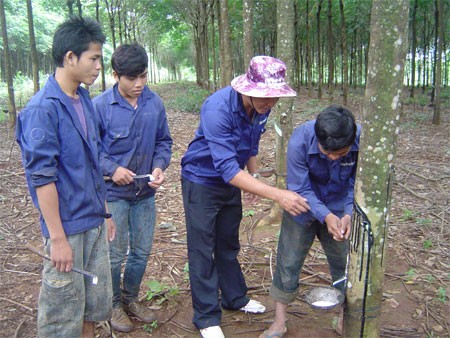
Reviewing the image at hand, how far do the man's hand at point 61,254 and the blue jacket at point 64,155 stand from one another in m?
0.10

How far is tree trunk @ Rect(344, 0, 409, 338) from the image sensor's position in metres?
2.03

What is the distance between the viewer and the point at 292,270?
2826 millimetres

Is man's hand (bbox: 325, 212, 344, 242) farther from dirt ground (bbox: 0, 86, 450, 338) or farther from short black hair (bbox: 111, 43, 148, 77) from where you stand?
short black hair (bbox: 111, 43, 148, 77)

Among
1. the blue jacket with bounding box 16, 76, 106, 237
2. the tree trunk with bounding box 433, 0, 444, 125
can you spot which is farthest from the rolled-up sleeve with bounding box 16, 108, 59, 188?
the tree trunk with bounding box 433, 0, 444, 125

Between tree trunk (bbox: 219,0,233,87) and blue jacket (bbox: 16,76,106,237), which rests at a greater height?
tree trunk (bbox: 219,0,233,87)

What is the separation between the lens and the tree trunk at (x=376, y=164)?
6.65ft

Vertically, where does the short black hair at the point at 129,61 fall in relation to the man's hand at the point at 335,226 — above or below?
above

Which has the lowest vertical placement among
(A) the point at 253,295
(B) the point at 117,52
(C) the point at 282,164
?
(A) the point at 253,295

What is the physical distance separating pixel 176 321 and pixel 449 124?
9679 mm

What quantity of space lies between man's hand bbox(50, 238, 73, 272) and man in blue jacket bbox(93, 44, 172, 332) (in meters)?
0.77

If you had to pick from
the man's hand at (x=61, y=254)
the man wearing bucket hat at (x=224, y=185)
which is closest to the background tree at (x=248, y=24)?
the man wearing bucket hat at (x=224, y=185)

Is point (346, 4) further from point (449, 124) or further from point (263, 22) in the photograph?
point (449, 124)

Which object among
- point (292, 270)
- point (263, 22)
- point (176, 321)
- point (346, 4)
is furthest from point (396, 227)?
point (263, 22)

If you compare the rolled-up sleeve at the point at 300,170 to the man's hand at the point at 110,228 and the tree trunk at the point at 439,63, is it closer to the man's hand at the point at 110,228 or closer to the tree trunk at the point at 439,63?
the man's hand at the point at 110,228
